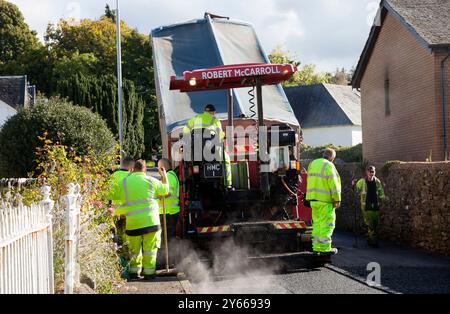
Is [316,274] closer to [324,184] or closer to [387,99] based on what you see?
[324,184]

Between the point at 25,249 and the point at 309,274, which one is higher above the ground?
the point at 25,249

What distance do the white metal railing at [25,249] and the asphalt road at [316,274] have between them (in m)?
3.34

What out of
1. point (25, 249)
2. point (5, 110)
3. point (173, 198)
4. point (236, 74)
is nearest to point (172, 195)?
point (173, 198)

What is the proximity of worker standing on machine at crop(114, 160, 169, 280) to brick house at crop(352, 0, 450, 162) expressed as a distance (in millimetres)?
13033

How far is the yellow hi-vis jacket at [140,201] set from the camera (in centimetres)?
952

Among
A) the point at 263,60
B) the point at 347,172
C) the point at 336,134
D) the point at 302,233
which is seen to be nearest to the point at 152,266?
the point at 302,233

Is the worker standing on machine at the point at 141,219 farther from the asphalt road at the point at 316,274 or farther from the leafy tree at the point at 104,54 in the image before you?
the leafy tree at the point at 104,54

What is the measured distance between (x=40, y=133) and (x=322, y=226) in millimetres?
15901

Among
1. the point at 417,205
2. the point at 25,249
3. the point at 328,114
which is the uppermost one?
the point at 328,114

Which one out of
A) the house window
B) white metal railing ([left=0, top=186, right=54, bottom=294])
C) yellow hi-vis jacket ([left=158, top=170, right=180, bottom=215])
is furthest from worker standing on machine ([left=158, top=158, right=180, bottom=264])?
the house window

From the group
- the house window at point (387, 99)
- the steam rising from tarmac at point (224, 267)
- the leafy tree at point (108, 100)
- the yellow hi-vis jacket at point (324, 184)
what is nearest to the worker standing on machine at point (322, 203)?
the yellow hi-vis jacket at point (324, 184)

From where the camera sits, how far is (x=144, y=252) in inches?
381
